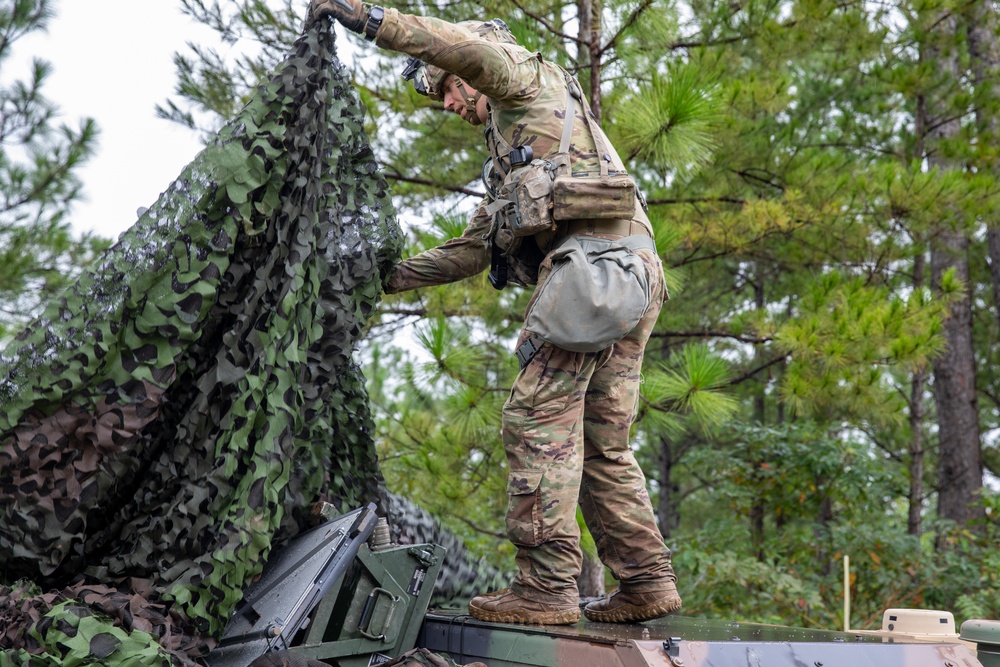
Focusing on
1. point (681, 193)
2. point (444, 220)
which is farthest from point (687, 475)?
point (444, 220)

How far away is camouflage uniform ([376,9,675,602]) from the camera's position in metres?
3.24

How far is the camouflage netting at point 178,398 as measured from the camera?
293cm

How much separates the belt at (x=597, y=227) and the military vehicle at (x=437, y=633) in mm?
1165

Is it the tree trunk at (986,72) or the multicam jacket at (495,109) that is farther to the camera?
the tree trunk at (986,72)

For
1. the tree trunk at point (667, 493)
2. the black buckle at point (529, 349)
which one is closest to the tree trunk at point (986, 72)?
the tree trunk at point (667, 493)

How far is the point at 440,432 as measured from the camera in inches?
263

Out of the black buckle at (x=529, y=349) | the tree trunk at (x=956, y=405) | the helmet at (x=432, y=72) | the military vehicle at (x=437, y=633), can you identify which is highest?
the tree trunk at (x=956, y=405)

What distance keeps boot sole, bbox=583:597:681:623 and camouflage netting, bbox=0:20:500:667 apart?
1.21 metres

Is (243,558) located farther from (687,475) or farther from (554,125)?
(687,475)

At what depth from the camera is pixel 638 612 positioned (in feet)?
11.3

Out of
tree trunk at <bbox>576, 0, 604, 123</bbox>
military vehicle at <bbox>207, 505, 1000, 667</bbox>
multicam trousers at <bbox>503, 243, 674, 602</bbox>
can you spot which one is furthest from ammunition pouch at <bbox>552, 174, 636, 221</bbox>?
tree trunk at <bbox>576, 0, 604, 123</bbox>

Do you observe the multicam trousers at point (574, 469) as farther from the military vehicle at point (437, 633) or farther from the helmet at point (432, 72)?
the helmet at point (432, 72)

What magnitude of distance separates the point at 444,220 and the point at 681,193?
8.93 ft

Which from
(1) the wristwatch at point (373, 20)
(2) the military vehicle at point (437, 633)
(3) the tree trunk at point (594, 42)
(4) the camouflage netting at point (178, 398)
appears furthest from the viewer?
(3) the tree trunk at point (594, 42)
